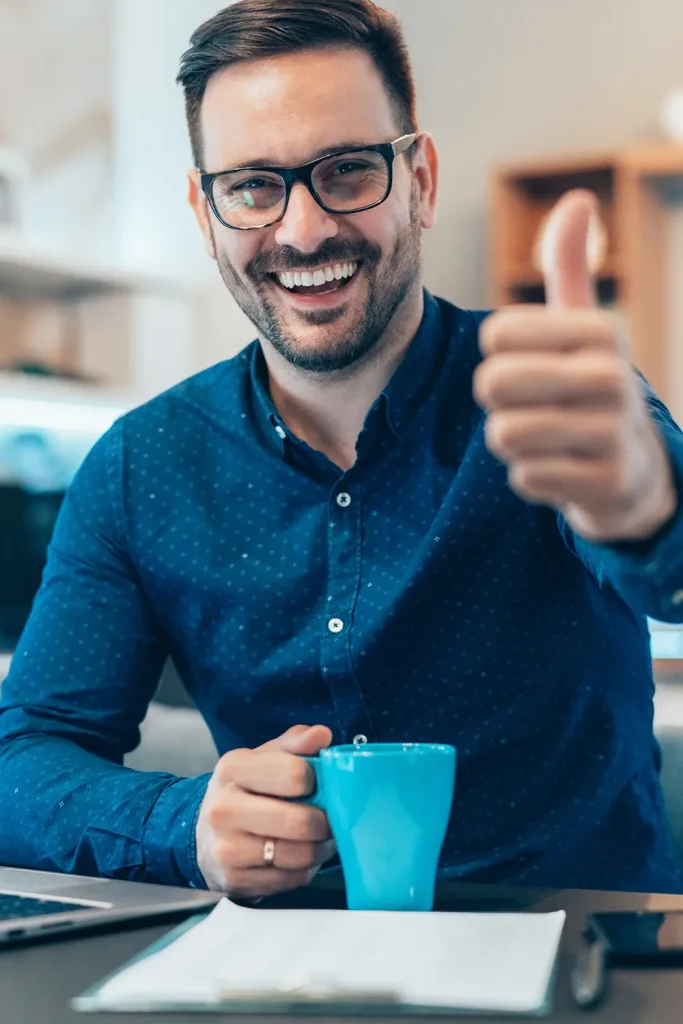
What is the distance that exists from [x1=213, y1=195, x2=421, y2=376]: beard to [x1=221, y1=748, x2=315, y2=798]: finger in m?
0.49

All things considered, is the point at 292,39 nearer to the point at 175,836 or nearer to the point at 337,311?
the point at 337,311

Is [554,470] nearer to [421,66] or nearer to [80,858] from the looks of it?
[80,858]

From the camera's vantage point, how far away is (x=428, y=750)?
0.72 metres

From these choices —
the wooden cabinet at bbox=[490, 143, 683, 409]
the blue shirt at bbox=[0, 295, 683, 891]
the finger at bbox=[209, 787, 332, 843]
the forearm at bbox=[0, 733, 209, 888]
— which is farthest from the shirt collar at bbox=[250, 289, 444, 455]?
the wooden cabinet at bbox=[490, 143, 683, 409]

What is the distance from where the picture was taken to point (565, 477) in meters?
0.57

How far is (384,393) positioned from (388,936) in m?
0.62

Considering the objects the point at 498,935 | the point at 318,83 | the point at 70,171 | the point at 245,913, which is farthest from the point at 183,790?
the point at 70,171

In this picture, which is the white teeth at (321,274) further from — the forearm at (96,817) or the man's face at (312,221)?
the forearm at (96,817)

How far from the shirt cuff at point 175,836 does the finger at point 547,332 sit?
468 millimetres

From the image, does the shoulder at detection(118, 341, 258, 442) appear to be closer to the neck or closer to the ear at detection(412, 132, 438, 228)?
the neck

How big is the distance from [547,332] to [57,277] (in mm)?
3404

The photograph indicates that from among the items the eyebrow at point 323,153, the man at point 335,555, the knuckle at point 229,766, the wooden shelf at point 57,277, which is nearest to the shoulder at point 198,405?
the man at point 335,555

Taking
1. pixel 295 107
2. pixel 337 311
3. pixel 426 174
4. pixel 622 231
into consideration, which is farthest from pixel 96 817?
pixel 622 231

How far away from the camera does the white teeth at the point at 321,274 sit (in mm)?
1206
